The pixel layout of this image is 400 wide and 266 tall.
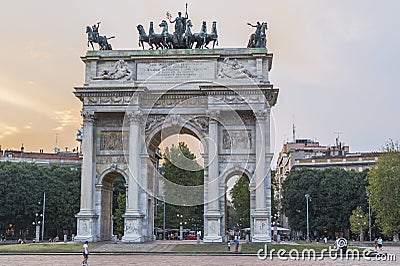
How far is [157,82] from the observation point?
149ft

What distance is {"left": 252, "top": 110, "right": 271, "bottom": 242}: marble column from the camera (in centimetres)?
4300

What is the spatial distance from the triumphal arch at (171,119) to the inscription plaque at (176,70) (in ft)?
0.24

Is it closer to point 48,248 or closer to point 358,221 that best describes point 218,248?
point 48,248

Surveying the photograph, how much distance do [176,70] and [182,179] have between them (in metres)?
28.9

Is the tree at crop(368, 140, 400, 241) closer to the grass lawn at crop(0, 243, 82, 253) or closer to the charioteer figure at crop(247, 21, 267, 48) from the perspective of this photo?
the charioteer figure at crop(247, 21, 267, 48)

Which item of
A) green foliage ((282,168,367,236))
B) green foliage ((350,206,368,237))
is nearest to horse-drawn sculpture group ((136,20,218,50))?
green foliage ((350,206,368,237))

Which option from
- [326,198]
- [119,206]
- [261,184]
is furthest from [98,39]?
[326,198]

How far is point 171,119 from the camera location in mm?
45250

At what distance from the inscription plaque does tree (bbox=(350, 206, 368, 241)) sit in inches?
1161

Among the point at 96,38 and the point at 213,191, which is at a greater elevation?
the point at 96,38

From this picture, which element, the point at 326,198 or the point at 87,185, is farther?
the point at 326,198

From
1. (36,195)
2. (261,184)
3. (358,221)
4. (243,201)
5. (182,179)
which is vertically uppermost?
(182,179)

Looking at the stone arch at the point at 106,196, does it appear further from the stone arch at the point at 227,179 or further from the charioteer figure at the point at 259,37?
the charioteer figure at the point at 259,37

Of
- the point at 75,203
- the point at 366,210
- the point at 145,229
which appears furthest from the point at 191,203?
the point at 145,229
